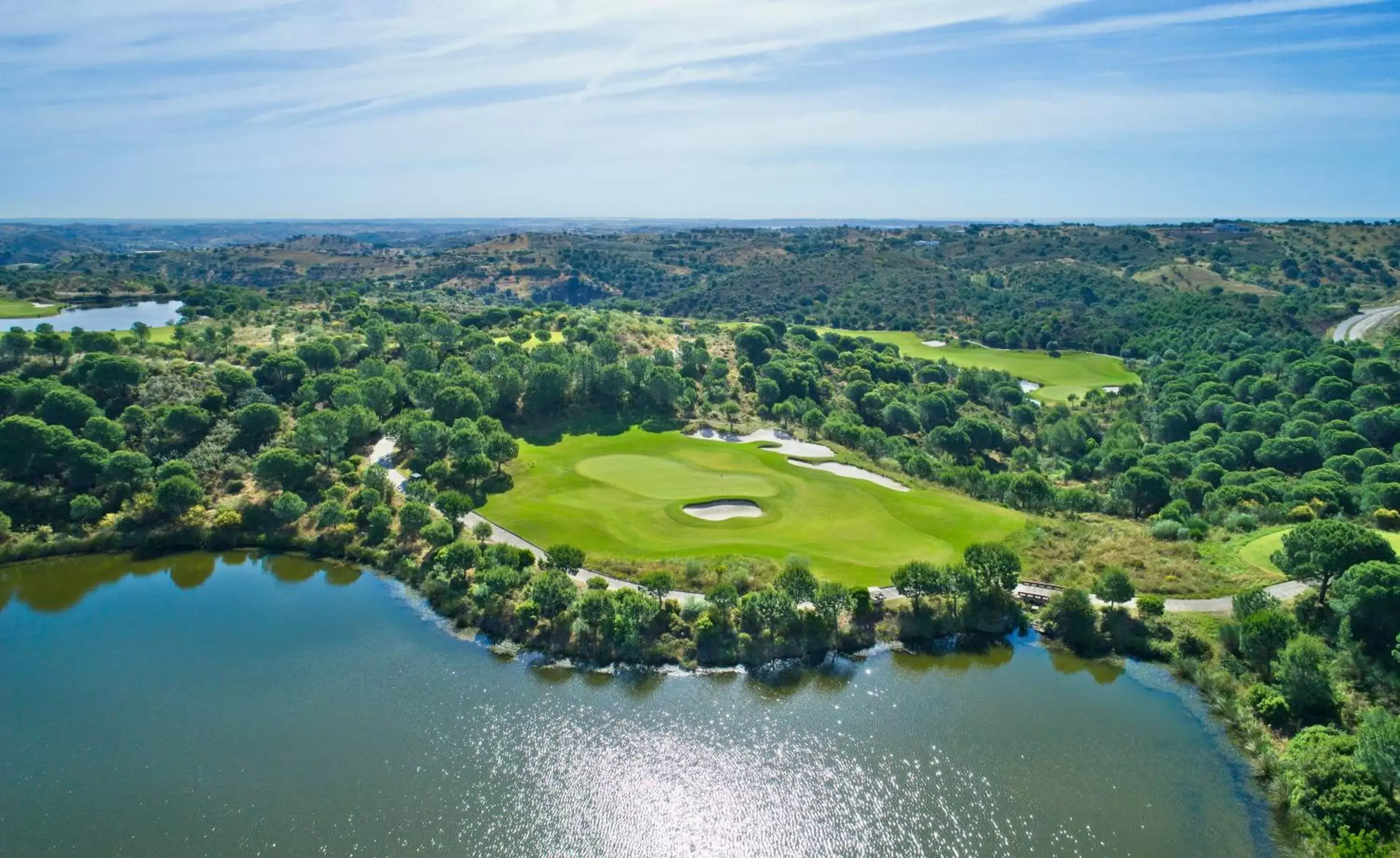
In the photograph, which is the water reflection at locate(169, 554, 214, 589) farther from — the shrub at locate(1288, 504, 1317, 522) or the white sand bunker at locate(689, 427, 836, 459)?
the shrub at locate(1288, 504, 1317, 522)

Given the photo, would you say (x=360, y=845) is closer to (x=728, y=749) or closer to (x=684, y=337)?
(x=728, y=749)

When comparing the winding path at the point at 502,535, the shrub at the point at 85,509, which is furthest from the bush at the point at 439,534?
the shrub at the point at 85,509

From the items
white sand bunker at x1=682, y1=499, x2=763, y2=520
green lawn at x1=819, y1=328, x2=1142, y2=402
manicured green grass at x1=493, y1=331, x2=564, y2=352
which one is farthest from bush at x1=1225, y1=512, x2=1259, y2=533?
manicured green grass at x1=493, y1=331, x2=564, y2=352

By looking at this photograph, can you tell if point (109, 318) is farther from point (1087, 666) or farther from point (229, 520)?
point (1087, 666)

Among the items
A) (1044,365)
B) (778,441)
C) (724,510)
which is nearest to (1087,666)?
(724,510)

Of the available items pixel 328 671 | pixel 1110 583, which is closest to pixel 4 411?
pixel 328 671

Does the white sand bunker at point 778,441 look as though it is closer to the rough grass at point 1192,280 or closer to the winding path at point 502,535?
the winding path at point 502,535
